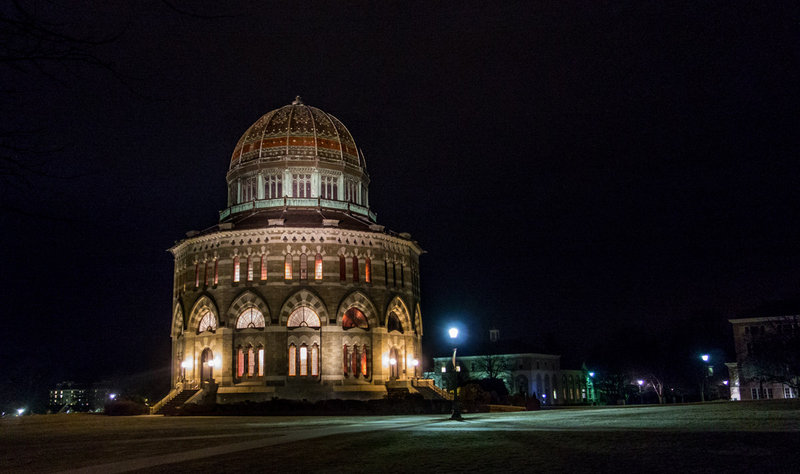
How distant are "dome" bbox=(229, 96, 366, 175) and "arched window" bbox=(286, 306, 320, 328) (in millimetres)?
15779

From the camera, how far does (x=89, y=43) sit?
947 cm

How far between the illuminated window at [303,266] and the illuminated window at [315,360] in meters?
5.53

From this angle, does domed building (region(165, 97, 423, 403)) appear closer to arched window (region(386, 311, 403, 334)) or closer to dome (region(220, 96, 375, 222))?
arched window (region(386, 311, 403, 334))

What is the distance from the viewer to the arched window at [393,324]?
63.0 metres

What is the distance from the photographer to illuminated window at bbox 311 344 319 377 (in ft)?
190

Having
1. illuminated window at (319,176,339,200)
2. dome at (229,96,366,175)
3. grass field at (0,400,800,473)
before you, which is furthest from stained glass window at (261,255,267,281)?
grass field at (0,400,800,473)

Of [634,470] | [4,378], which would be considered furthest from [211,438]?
[4,378]

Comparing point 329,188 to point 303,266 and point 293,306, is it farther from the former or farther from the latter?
point 293,306

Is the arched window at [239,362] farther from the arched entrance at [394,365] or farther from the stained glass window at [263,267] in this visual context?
the arched entrance at [394,365]

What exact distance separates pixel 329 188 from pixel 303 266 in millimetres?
11658

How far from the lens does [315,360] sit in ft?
190

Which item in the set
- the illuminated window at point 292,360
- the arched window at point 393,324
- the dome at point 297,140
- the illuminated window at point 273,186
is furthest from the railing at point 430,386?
the dome at point 297,140

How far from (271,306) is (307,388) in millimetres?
6965

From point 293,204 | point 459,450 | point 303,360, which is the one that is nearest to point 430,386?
point 303,360
